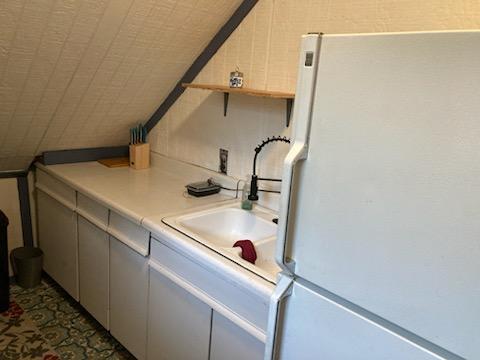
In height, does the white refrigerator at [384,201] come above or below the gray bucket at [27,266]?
above

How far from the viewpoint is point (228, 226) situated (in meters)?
1.98

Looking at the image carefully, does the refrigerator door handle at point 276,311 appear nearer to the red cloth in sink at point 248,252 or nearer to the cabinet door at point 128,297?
the red cloth in sink at point 248,252

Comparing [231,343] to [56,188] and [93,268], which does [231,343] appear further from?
[56,188]

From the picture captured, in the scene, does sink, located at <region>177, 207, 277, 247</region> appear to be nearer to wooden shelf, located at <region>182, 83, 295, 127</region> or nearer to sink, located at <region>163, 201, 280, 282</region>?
sink, located at <region>163, 201, 280, 282</region>

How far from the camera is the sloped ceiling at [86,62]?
66.0 inches

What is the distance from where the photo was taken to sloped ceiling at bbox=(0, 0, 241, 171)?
1.68 meters

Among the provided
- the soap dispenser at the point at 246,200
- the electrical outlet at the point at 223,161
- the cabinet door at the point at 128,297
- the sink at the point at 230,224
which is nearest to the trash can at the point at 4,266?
the cabinet door at the point at 128,297

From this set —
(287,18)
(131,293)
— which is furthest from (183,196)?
(287,18)

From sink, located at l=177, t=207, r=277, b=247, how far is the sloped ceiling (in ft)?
2.94

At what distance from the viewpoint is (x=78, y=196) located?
224 centimetres

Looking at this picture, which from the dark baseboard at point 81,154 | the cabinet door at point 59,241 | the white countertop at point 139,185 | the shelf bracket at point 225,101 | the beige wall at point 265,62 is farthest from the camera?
the dark baseboard at point 81,154

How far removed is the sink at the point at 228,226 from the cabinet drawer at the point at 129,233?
0.66ft

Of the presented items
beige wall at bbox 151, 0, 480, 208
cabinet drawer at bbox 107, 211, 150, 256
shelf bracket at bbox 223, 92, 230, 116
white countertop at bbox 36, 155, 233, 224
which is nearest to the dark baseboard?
white countertop at bbox 36, 155, 233, 224

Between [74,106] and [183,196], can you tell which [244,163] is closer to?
[183,196]
